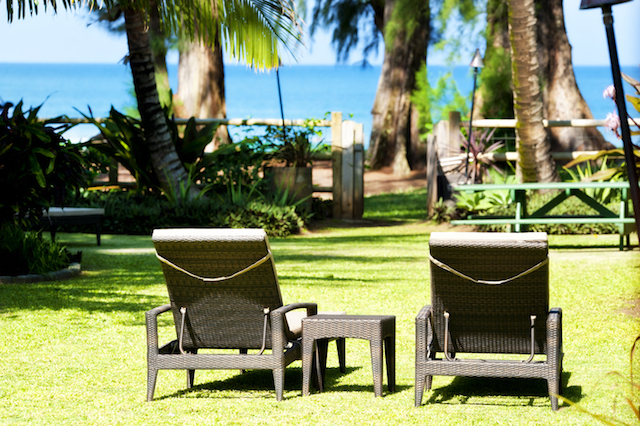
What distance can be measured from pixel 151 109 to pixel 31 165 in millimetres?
5003

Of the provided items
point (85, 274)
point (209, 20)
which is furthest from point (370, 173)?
point (85, 274)

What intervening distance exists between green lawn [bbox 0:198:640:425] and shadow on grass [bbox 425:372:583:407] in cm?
1

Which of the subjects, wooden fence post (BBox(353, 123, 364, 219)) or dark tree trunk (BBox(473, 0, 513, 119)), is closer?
wooden fence post (BBox(353, 123, 364, 219))

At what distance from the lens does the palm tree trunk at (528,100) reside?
12.0 m

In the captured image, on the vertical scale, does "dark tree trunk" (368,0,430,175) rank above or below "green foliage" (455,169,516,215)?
above

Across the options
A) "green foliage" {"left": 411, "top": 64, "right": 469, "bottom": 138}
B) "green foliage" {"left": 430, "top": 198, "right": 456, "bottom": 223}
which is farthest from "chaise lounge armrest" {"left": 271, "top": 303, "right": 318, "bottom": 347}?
"green foliage" {"left": 411, "top": 64, "right": 469, "bottom": 138}

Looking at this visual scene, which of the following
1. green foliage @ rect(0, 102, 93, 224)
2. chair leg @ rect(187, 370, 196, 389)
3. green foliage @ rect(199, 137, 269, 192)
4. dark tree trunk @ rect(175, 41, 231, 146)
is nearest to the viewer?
chair leg @ rect(187, 370, 196, 389)

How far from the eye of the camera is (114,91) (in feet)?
361

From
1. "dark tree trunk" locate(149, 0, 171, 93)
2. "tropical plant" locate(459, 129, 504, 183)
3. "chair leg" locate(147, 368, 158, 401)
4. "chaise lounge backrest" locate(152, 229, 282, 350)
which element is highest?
"dark tree trunk" locate(149, 0, 171, 93)

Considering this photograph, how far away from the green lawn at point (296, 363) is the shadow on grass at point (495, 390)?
0.01 meters

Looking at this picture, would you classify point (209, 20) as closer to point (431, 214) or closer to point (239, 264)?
point (431, 214)

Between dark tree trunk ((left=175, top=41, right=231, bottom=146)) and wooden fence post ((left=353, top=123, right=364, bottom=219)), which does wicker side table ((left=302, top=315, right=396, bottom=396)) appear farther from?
dark tree trunk ((left=175, top=41, right=231, bottom=146))

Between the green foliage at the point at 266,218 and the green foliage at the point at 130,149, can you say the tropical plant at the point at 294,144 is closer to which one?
the green foliage at the point at 266,218

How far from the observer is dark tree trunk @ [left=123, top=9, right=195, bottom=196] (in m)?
12.2
